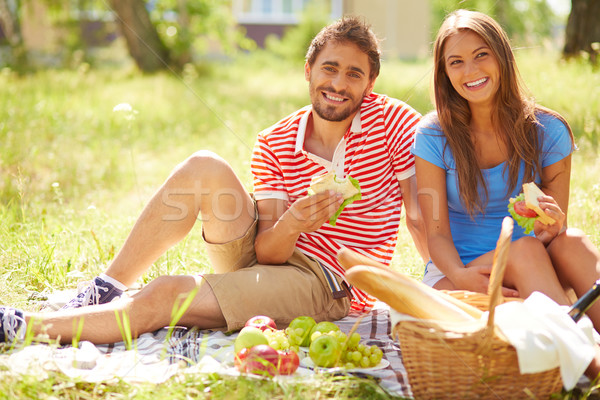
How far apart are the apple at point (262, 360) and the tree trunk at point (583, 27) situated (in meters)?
7.32

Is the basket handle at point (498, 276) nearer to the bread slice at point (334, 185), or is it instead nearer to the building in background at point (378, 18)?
the bread slice at point (334, 185)

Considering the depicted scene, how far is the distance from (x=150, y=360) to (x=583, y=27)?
7.99m

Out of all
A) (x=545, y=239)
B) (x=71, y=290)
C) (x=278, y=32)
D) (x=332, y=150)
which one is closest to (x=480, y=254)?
(x=545, y=239)

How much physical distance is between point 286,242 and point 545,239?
49.5 inches

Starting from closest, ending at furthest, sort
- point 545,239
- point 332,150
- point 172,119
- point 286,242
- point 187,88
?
point 545,239
point 286,242
point 332,150
point 172,119
point 187,88

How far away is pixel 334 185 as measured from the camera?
10.0 feet

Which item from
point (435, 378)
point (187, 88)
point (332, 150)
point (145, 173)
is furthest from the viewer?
point (187, 88)

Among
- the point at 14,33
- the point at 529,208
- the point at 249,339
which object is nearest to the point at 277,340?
the point at 249,339

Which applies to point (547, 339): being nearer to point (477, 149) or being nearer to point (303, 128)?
point (477, 149)

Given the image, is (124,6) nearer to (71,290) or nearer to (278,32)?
(71,290)

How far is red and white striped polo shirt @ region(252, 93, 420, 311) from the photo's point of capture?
11.1ft

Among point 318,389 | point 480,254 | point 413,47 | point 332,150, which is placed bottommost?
point 318,389

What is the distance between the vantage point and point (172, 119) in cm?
855

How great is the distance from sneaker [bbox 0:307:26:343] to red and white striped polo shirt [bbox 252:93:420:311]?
134 centimetres
